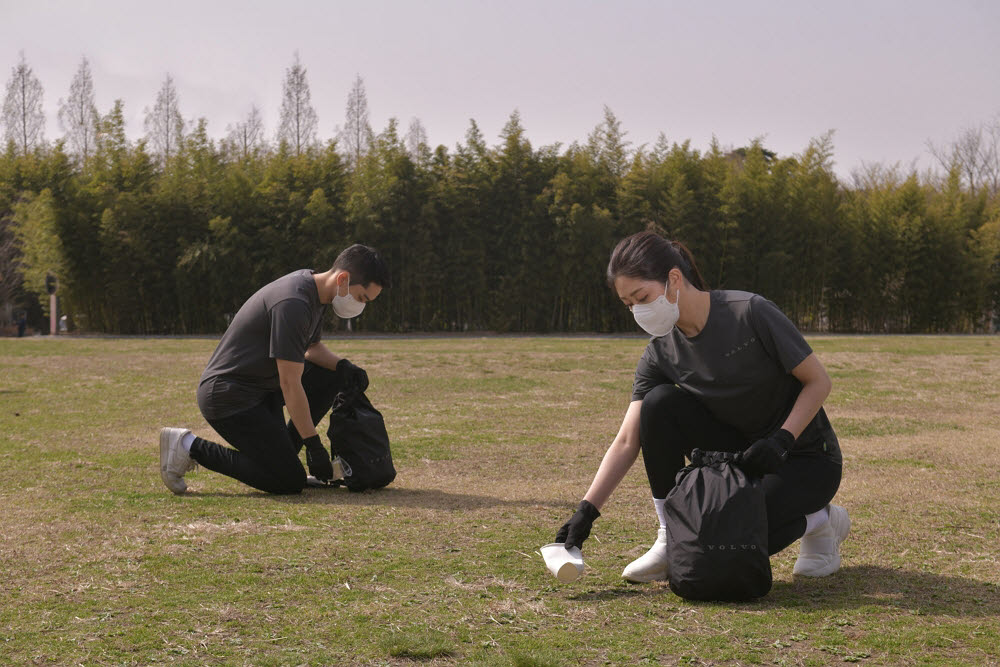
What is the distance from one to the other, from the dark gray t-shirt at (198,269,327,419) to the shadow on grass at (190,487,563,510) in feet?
1.45

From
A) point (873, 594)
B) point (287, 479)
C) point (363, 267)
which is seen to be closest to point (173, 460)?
point (287, 479)

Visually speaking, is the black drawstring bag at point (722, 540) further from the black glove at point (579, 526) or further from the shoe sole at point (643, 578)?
the black glove at point (579, 526)

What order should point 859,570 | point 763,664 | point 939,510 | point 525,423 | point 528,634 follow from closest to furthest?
1. point 763,664
2. point 528,634
3. point 859,570
4. point 939,510
5. point 525,423

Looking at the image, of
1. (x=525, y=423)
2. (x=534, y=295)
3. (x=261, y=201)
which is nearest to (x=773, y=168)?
(x=534, y=295)

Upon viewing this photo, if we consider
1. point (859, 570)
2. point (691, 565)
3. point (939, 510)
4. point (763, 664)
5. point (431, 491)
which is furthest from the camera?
point (431, 491)

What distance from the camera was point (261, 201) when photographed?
23359 millimetres

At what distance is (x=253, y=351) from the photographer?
4504mm

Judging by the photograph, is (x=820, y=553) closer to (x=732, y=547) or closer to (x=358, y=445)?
(x=732, y=547)

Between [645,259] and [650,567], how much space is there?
913 millimetres

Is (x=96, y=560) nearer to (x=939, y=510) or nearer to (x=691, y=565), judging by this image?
(x=691, y=565)

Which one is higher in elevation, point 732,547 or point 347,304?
point 347,304

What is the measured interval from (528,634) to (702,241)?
70.8 ft

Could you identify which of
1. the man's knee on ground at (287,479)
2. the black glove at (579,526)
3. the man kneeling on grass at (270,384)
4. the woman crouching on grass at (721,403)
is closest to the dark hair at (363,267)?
the man kneeling on grass at (270,384)

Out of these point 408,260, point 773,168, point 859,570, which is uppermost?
point 773,168
